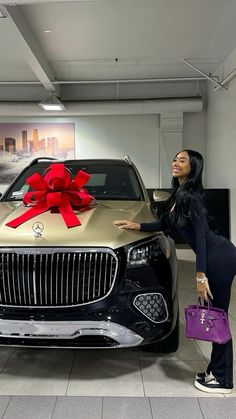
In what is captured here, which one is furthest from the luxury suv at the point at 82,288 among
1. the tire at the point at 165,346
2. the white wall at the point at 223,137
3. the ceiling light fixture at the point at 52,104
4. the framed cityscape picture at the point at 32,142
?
the framed cityscape picture at the point at 32,142

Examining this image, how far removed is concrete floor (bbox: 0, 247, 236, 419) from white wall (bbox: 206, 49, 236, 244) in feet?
16.2

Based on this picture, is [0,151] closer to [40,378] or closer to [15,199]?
[15,199]

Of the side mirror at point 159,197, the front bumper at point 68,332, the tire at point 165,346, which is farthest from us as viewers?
the side mirror at point 159,197

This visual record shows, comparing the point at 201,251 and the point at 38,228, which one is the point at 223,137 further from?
the point at 38,228

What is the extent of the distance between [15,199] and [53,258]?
129 centimetres

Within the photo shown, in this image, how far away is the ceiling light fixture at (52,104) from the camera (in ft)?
29.6

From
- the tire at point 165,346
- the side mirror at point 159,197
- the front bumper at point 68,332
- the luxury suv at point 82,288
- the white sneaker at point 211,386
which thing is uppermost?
the side mirror at point 159,197

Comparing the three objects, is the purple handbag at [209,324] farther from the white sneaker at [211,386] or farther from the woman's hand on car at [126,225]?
the woman's hand on car at [126,225]

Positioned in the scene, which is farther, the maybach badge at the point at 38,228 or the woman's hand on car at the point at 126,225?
the woman's hand on car at the point at 126,225

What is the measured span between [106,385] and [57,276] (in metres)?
0.84

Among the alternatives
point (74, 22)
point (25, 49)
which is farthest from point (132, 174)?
point (25, 49)

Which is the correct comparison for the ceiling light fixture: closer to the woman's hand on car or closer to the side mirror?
the side mirror

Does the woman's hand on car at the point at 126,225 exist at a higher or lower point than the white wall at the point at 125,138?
lower

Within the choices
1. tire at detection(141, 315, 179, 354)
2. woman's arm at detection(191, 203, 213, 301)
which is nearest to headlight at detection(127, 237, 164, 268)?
woman's arm at detection(191, 203, 213, 301)
